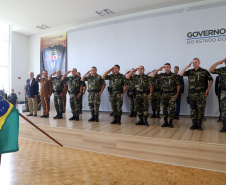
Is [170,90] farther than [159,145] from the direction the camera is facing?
Yes

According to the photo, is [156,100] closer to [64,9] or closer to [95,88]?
[95,88]

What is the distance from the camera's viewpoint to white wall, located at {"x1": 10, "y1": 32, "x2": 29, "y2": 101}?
9177mm

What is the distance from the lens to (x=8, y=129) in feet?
6.41

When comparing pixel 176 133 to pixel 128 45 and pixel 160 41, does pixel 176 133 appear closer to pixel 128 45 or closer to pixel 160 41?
pixel 160 41

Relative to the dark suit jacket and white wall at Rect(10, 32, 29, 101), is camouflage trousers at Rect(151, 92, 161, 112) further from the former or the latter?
white wall at Rect(10, 32, 29, 101)

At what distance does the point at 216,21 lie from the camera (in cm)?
549

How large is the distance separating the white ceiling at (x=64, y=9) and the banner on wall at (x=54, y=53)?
81cm

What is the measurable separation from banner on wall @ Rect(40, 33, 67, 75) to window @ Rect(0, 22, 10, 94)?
66.5 inches

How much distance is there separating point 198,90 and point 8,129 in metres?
3.36

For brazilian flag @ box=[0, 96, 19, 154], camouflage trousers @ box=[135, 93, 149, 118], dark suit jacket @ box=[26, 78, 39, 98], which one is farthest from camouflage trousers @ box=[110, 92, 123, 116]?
dark suit jacket @ box=[26, 78, 39, 98]

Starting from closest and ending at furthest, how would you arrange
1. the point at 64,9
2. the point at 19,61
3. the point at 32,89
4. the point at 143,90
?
the point at 143,90
the point at 32,89
the point at 64,9
the point at 19,61

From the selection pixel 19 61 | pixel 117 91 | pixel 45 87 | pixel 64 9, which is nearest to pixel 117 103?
pixel 117 91

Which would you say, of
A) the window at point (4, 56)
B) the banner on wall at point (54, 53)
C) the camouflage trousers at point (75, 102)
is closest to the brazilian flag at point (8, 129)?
the camouflage trousers at point (75, 102)

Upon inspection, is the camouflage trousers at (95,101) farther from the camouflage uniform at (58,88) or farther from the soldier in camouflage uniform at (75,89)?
the camouflage uniform at (58,88)
